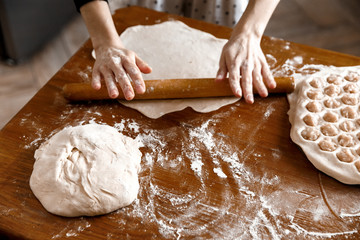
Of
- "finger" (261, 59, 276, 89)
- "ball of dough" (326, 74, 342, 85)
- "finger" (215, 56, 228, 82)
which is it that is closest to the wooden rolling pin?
"finger" (215, 56, 228, 82)

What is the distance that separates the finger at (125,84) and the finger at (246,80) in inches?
15.7

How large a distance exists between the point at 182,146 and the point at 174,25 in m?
0.70

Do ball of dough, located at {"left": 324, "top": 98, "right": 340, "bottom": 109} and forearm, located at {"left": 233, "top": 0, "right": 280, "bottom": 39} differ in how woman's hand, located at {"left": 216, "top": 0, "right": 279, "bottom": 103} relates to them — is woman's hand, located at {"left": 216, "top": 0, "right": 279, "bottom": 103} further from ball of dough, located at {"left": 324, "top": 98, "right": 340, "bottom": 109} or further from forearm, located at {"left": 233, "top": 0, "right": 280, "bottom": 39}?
ball of dough, located at {"left": 324, "top": 98, "right": 340, "bottom": 109}

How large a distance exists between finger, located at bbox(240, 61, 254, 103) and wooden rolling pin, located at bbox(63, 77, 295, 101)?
82mm

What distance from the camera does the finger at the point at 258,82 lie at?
129 centimetres

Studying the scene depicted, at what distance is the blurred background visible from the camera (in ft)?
7.81

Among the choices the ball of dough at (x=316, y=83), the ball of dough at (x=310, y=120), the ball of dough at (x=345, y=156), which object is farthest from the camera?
the ball of dough at (x=316, y=83)

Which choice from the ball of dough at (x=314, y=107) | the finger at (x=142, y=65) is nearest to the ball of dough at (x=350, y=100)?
the ball of dough at (x=314, y=107)

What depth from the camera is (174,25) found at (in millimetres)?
1693

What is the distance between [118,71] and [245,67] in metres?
0.46

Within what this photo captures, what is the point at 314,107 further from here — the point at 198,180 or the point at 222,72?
the point at 198,180

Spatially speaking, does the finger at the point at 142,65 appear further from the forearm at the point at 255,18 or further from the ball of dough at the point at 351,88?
the ball of dough at the point at 351,88

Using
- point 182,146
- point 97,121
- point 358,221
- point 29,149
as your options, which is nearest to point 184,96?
A: point 182,146

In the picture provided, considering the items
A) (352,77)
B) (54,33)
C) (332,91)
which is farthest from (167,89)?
(54,33)
